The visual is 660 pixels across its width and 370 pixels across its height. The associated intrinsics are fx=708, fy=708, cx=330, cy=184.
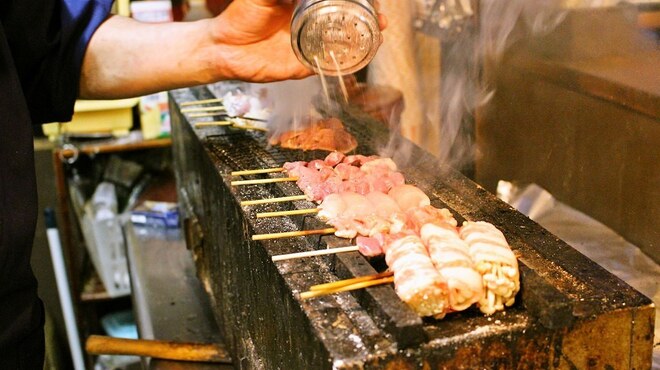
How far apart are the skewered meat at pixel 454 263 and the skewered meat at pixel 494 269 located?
2cm

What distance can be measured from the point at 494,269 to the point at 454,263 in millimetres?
104

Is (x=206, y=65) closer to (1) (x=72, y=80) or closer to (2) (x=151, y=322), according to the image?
(1) (x=72, y=80)

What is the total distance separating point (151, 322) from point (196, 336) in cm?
29

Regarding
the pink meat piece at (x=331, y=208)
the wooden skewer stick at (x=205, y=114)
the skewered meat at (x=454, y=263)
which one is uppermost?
the skewered meat at (x=454, y=263)

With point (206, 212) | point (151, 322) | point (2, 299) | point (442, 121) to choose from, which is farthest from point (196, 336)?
point (442, 121)

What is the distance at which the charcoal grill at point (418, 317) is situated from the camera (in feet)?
5.42

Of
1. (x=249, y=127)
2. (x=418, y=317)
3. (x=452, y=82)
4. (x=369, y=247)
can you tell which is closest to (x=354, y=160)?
(x=249, y=127)

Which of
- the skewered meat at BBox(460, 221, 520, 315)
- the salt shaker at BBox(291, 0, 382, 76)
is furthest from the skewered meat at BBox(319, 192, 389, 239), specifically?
the salt shaker at BBox(291, 0, 382, 76)

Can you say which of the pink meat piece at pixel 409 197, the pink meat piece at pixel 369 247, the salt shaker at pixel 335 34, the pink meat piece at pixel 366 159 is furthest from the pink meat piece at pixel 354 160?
the pink meat piece at pixel 369 247

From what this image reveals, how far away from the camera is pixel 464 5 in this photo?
4.48 m

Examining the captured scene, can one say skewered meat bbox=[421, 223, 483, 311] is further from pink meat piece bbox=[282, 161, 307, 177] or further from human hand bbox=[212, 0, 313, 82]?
human hand bbox=[212, 0, 313, 82]

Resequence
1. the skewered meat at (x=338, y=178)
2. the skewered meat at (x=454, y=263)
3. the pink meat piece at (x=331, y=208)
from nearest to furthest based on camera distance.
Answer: the skewered meat at (x=454, y=263) < the pink meat piece at (x=331, y=208) < the skewered meat at (x=338, y=178)

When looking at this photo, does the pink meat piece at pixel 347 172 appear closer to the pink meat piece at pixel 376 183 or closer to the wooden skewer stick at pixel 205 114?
the pink meat piece at pixel 376 183

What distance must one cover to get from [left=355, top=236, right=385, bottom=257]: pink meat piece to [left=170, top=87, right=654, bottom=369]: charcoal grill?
0.03 metres
